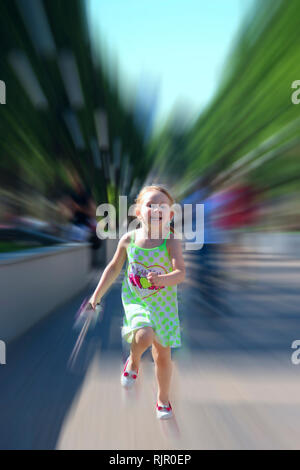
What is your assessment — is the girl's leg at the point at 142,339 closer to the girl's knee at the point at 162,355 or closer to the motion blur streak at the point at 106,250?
the girl's knee at the point at 162,355

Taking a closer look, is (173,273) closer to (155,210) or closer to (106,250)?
(155,210)

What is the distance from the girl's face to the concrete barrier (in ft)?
8.30

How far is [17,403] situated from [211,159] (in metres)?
11.8

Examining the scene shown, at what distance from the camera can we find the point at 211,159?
14.2 meters

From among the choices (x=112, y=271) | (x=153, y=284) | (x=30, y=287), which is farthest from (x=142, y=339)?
(x=30, y=287)

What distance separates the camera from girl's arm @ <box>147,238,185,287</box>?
8.82ft

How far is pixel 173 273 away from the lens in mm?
2734

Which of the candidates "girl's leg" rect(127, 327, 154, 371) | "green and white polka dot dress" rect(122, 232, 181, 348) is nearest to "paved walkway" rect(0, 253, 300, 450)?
"girl's leg" rect(127, 327, 154, 371)

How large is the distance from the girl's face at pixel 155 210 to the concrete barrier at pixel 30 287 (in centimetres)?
253

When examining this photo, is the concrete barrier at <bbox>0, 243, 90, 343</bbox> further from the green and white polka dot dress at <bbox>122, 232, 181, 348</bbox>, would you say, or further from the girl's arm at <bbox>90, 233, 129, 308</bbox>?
the green and white polka dot dress at <bbox>122, 232, 181, 348</bbox>

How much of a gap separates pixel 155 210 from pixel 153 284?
1.34ft

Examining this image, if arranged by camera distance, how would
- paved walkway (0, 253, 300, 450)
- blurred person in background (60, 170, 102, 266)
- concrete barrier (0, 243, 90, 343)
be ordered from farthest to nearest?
blurred person in background (60, 170, 102, 266) < concrete barrier (0, 243, 90, 343) < paved walkway (0, 253, 300, 450)
